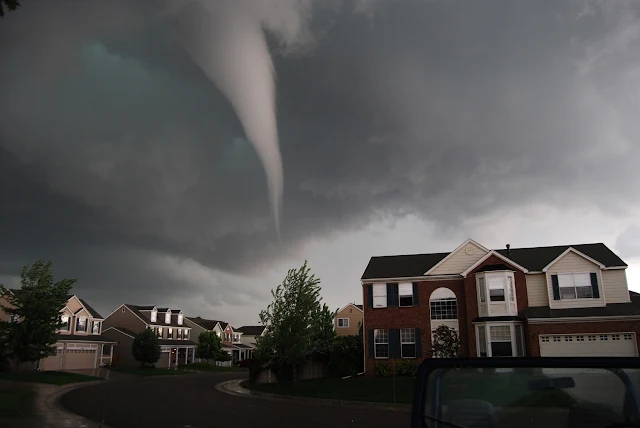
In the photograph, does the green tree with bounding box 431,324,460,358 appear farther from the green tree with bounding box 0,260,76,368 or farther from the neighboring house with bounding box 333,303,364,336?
the neighboring house with bounding box 333,303,364,336

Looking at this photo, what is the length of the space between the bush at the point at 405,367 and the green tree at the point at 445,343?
179 cm

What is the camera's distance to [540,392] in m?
3.40

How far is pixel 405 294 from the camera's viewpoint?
113ft

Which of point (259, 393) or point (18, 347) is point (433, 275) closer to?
point (259, 393)

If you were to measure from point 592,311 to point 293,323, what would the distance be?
17742 mm

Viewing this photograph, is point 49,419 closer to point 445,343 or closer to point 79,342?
point 445,343

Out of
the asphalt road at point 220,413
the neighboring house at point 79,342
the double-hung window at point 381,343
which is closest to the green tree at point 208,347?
the neighboring house at point 79,342

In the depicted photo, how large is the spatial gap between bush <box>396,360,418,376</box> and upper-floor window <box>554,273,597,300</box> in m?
9.97

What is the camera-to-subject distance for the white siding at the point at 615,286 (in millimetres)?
30656

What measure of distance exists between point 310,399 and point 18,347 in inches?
963

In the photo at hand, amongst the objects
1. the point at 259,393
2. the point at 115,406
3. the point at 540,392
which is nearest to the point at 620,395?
the point at 540,392

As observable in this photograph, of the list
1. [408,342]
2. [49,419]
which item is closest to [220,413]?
[49,419]

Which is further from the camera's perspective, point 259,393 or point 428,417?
point 259,393

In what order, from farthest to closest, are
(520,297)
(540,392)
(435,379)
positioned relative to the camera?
(520,297) → (435,379) → (540,392)
